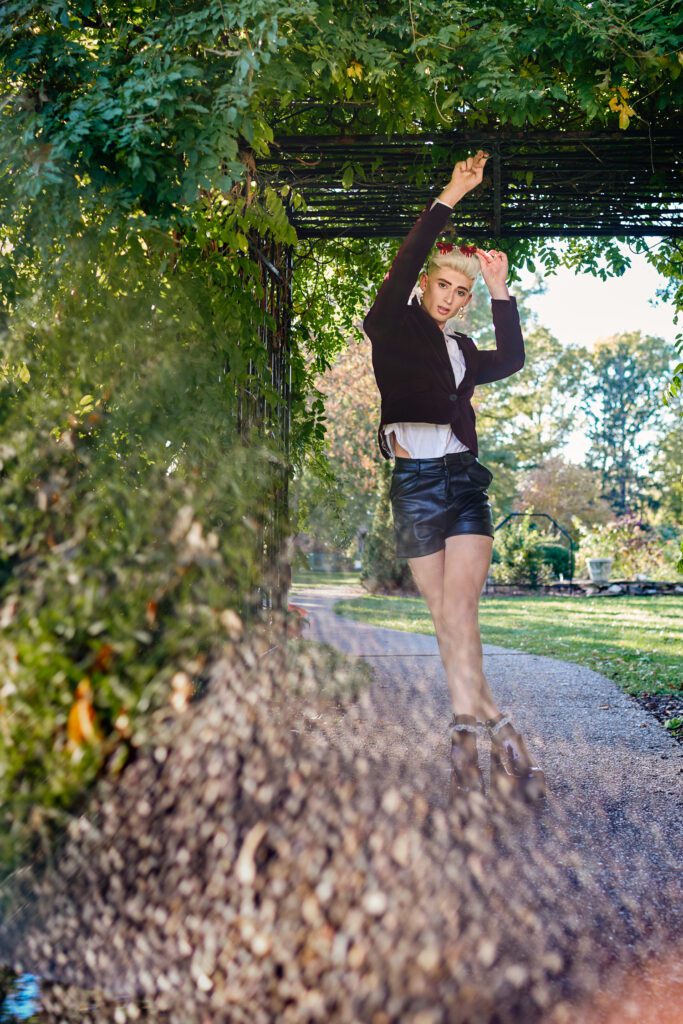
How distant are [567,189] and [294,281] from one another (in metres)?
1.79

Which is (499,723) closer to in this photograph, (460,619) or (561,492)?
(460,619)

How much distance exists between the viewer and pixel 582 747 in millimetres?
4074

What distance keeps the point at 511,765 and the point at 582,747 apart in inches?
38.9

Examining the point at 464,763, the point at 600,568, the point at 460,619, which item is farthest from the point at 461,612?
Result: the point at 600,568

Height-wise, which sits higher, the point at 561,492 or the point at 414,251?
the point at 414,251

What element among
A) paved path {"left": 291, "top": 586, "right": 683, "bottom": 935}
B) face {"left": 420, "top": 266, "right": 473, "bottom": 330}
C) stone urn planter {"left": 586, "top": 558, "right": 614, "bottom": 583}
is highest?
face {"left": 420, "top": 266, "right": 473, "bottom": 330}

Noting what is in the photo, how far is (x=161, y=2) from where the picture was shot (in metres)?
2.64

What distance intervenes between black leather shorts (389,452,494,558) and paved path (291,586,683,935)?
3.06ft

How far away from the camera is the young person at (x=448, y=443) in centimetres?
323

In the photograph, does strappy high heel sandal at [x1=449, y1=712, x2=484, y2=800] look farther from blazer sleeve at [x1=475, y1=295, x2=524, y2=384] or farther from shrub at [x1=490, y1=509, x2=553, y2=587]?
shrub at [x1=490, y1=509, x2=553, y2=587]

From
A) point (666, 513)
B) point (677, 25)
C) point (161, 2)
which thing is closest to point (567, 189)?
point (677, 25)

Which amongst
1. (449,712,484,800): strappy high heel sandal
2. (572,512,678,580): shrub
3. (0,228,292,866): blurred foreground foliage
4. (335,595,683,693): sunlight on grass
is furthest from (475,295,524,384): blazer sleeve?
(572,512,678,580): shrub

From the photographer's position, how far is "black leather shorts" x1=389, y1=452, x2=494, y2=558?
336cm

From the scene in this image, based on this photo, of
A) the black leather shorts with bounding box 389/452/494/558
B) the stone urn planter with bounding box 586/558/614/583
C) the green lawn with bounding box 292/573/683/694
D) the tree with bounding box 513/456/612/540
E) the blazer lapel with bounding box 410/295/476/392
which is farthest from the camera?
the tree with bounding box 513/456/612/540
